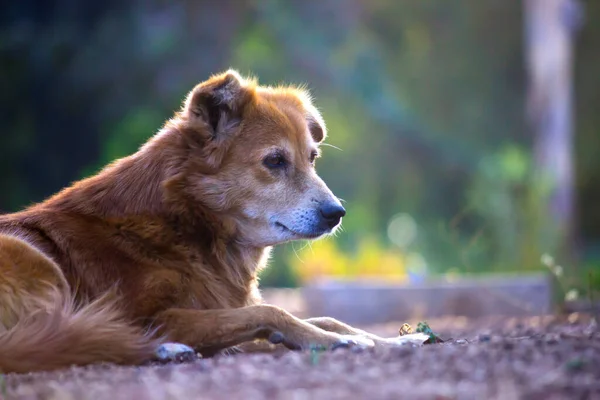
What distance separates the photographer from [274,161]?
4.35 m

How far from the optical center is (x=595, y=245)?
52.6 ft

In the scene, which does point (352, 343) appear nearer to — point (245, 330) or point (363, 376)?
point (245, 330)

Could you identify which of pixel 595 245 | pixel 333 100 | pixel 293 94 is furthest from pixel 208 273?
pixel 595 245

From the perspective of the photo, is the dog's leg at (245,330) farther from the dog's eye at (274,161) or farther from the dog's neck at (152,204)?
the dog's eye at (274,161)

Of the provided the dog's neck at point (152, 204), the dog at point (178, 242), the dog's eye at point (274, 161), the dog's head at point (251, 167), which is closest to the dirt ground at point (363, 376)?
the dog at point (178, 242)

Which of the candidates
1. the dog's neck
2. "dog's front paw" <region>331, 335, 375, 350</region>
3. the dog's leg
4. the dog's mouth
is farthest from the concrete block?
the dog's leg

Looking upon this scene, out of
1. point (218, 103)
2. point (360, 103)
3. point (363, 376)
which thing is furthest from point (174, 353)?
point (360, 103)

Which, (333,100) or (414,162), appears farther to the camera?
(414,162)

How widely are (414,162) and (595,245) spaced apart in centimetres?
398

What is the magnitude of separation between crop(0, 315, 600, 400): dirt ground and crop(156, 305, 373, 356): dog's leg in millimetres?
277

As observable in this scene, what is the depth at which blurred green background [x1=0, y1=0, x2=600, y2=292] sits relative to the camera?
10.1m

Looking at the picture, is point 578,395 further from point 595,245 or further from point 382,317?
point 595,245

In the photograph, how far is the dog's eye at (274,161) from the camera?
4320 millimetres

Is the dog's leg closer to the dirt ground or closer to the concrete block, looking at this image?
the dirt ground
